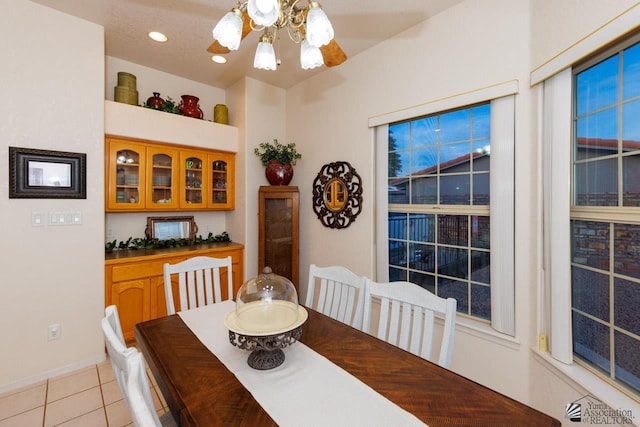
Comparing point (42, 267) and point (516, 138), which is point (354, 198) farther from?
point (42, 267)

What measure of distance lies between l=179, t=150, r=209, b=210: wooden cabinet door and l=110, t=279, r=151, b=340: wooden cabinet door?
3.10ft

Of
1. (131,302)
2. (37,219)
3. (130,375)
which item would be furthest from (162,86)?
(130,375)

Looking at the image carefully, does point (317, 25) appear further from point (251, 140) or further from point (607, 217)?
point (251, 140)

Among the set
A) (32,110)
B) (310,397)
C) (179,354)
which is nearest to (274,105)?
(32,110)

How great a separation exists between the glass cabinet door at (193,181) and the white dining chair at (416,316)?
2.47 m

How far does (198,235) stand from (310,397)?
3.01 meters

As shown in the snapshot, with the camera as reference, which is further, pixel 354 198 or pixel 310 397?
pixel 354 198

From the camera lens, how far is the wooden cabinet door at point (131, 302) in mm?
2609

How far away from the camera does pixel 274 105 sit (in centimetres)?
356

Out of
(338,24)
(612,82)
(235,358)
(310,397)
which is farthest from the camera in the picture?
(338,24)

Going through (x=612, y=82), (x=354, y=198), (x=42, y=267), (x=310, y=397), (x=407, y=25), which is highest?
(x=407, y=25)

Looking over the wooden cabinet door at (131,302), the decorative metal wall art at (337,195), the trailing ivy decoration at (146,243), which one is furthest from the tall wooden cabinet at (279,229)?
the wooden cabinet door at (131,302)

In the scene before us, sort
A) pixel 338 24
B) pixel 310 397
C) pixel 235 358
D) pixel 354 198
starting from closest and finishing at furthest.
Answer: pixel 310 397 < pixel 235 358 < pixel 338 24 < pixel 354 198

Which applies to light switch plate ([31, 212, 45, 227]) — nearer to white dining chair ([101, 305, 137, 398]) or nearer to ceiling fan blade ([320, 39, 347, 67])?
white dining chair ([101, 305, 137, 398])
